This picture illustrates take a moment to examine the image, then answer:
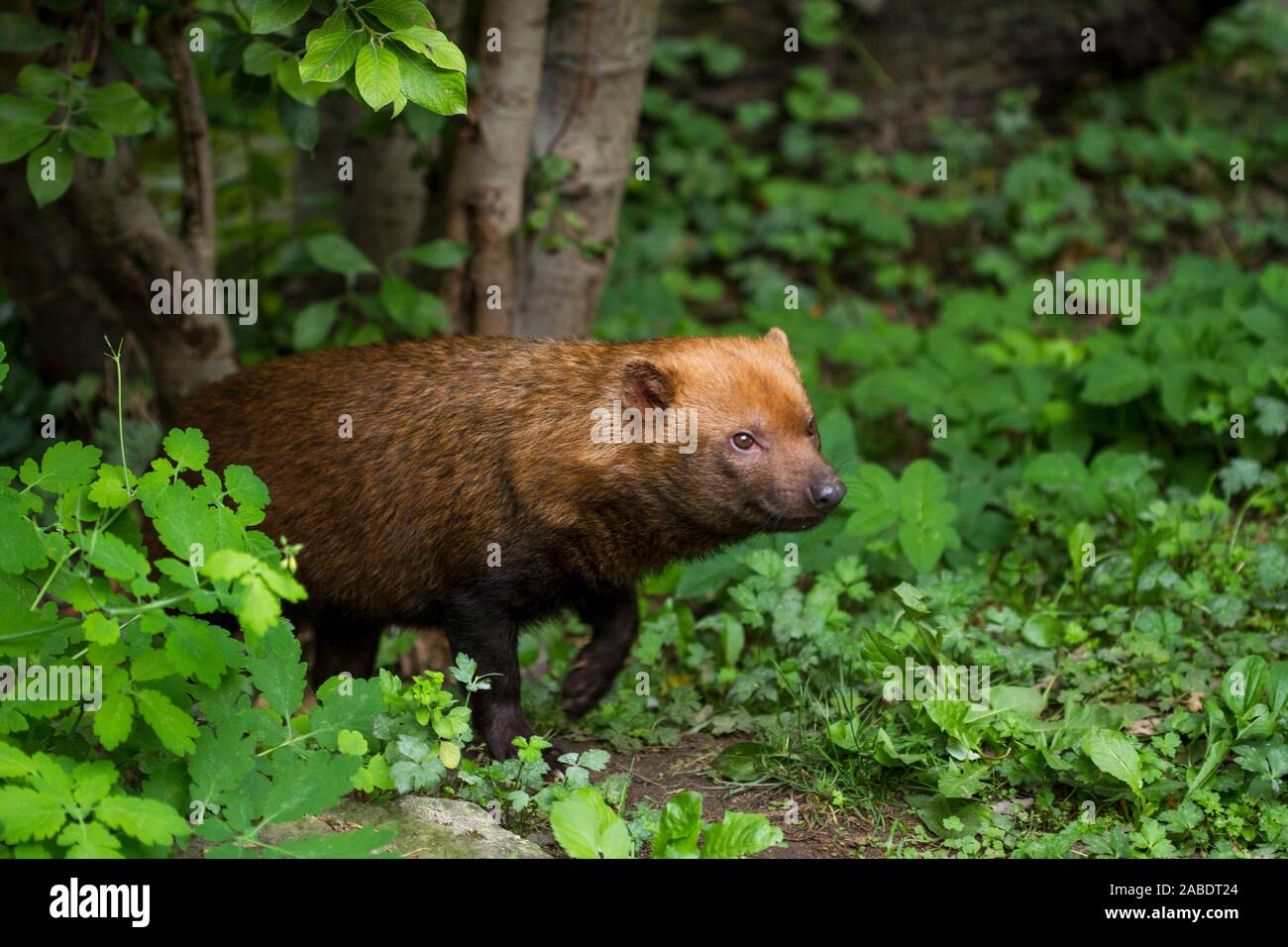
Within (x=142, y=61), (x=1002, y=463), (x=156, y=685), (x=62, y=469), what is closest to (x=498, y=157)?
(x=142, y=61)

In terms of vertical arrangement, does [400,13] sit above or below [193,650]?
above

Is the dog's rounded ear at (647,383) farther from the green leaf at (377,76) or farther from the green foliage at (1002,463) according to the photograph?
the green leaf at (377,76)

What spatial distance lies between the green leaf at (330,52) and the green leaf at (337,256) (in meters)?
2.38

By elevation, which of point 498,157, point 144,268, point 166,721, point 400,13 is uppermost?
point 498,157

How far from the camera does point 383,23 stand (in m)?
4.12

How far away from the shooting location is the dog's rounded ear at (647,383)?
4855mm

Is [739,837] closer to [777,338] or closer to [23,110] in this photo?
[777,338]

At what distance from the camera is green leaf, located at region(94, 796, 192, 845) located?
11.6ft

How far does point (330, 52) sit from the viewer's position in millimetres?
4020

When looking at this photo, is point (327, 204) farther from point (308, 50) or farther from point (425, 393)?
point (308, 50)

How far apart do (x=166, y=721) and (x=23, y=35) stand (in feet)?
9.96

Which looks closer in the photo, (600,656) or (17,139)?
(17,139)

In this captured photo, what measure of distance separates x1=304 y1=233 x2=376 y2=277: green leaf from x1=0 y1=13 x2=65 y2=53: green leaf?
4.58 ft

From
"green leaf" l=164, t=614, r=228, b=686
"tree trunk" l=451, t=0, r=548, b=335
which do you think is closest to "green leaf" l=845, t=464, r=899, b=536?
"tree trunk" l=451, t=0, r=548, b=335
